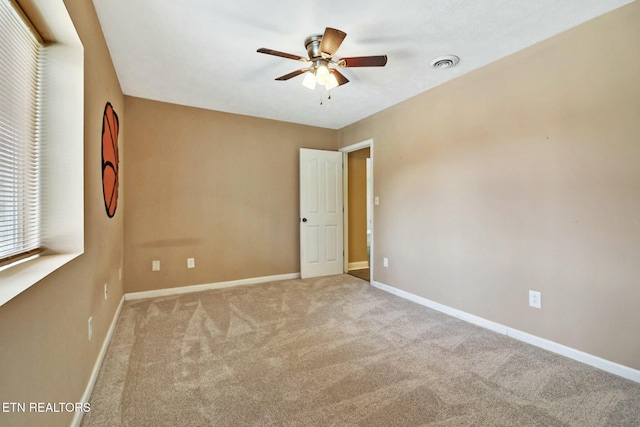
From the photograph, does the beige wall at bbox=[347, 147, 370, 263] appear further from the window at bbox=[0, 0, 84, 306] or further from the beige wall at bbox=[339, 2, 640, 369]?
the window at bbox=[0, 0, 84, 306]

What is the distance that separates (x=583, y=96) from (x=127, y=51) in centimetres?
355

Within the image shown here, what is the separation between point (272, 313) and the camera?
3010 millimetres

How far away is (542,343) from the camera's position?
2285 mm

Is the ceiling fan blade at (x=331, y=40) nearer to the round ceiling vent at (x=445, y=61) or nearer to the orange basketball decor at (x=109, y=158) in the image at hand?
A: the round ceiling vent at (x=445, y=61)

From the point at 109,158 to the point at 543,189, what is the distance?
3.46 m

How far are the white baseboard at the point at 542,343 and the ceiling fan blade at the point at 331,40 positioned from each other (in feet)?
8.67

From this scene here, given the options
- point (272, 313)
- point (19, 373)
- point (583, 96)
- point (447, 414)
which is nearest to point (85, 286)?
point (19, 373)

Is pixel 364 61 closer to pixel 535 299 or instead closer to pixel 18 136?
pixel 18 136

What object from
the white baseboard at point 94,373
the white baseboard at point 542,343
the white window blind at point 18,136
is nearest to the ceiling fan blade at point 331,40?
the white window blind at point 18,136

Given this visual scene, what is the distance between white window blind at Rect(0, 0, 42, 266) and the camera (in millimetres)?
1134

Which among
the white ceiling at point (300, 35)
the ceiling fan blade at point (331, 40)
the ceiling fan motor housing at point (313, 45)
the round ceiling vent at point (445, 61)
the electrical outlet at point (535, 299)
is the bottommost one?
the electrical outlet at point (535, 299)

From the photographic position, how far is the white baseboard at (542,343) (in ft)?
6.25

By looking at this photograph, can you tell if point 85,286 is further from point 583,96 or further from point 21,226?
point 583,96

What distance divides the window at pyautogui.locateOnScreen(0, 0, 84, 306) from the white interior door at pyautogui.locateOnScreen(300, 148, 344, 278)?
306cm
